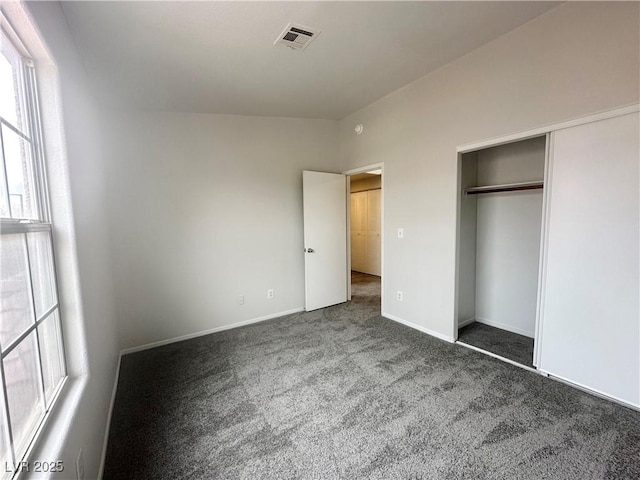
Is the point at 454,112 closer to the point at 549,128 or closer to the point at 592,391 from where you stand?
the point at 549,128

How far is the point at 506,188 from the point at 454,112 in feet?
3.15

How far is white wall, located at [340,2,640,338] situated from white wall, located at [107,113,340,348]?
1.17 m

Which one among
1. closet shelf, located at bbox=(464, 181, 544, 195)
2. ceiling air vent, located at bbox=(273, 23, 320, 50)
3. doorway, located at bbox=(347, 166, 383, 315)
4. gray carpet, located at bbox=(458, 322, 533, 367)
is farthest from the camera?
doorway, located at bbox=(347, 166, 383, 315)

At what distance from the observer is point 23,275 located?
1061 mm

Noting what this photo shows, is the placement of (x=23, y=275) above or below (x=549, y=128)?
below

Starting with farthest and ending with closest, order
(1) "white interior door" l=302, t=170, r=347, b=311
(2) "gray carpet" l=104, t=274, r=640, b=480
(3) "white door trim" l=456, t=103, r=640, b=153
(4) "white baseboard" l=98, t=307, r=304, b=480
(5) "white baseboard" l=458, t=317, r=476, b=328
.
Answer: (1) "white interior door" l=302, t=170, r=347, b=311
(5) "white baseboard" l=458, t=317, r=476, b=328
(3) "white door trim" l=456, t=103, r=640, b=153
(4) "white baseboard" l=98, t=307, r=304, b=480
(2) "gray carpet" l=104, t=274, r=640, b=480

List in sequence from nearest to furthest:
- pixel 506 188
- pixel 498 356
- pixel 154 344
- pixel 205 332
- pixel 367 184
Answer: pixel 498 356 < pixel 506 188 < pixel 154 344 < pixel 205 332 < pixel 367 184

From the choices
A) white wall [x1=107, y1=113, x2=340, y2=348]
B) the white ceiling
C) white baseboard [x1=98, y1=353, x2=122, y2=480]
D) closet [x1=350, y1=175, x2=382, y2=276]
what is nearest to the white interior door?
white wall [x1=107, y1=113, x2=340, y2=348]

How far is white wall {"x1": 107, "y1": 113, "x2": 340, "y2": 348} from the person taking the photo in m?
2.94

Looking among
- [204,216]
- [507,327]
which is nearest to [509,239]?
[507,327]

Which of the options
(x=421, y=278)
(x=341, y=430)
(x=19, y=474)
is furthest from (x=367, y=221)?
(x=19, y=474)

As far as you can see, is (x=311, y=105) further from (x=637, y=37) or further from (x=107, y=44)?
(x=637, y=37)

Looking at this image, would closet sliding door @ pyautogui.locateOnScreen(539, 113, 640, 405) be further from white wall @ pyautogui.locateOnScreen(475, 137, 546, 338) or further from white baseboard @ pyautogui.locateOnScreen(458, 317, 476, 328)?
white baseboard @ pyautogui.locateOnScreen(458, 317, 476, 328)

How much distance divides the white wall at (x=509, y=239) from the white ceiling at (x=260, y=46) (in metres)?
1.25
